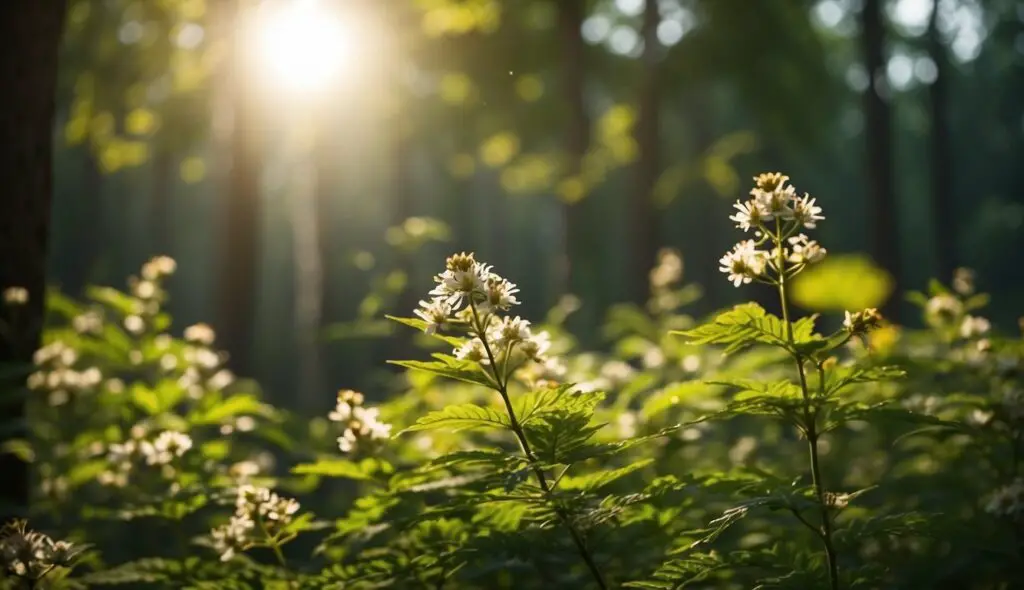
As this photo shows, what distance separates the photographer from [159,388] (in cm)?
412

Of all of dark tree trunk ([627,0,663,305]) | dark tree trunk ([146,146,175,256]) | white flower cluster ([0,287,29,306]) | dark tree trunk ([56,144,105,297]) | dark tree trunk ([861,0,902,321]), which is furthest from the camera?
dark tree trunk ([146,146,175,256])

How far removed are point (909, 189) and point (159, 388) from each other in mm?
54378

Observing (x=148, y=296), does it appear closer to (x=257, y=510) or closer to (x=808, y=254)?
(x=257, y=510)

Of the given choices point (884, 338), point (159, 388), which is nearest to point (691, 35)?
point (884, 338)

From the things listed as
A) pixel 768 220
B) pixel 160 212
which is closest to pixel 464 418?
pixel 768 220

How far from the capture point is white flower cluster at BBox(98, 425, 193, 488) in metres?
3.81

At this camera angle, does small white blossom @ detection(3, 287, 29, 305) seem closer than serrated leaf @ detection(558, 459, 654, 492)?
No

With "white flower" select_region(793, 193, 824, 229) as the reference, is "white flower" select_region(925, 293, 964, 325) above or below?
below

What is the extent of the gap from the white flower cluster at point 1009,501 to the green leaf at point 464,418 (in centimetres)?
218

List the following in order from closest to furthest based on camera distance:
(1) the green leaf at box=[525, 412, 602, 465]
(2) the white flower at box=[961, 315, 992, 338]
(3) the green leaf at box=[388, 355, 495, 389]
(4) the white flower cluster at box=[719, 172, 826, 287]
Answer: (3) the green leaf at box=[388, 355, 495, 389] → (1) the green leaf at box=[525, 412, 602, 465] → (4) the white flower cluster at box=[719, 172, 826, 287] → (2) the white flower at box=[961, 315, 992, 338]

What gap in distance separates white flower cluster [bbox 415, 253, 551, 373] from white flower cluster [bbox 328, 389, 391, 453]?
78 cm

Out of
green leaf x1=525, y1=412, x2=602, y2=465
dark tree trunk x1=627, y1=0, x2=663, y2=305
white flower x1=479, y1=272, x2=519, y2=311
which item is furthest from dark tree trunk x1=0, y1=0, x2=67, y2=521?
dark tree trunk x1=627, y1=0, x2=663, y2=305

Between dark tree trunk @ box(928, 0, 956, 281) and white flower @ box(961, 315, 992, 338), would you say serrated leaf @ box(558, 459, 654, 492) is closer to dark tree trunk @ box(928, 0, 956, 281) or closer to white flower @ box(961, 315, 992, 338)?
white flower @ box(961, 315, 992, 338)

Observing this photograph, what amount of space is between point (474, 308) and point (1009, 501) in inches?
95.2
